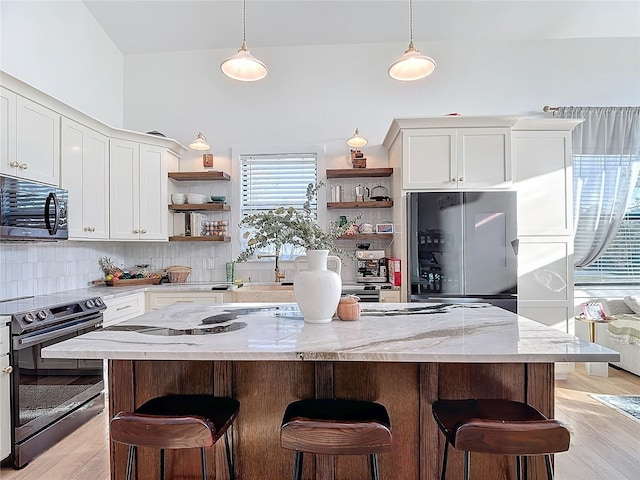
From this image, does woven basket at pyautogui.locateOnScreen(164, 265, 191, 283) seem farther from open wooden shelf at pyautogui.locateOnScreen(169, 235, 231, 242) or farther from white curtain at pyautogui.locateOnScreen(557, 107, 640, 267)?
white curtain at pyautogui.locateOnScreen(557, 107, 640, 267)

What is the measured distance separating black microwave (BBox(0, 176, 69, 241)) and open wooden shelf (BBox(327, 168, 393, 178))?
96.6 inches

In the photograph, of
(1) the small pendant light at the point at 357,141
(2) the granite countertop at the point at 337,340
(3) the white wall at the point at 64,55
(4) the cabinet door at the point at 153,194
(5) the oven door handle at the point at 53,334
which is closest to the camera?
(2) the granite countertop at the point at 337,340

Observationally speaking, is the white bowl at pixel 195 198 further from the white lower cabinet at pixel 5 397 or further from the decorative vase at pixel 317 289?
the decorative vase at pixel 317 289

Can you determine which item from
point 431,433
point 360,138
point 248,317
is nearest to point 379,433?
point 431,433

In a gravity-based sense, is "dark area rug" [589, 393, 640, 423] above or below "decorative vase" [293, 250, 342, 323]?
below

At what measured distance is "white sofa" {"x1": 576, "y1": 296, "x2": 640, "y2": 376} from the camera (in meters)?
3.78

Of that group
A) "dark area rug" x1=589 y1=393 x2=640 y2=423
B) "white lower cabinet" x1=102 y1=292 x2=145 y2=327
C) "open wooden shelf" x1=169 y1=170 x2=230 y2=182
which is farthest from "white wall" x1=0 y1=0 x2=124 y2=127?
"dark area rug" x1=589 y1=393 x2=640 y2=423

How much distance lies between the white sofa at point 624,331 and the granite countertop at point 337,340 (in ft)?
9.00

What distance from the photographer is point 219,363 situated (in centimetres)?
167

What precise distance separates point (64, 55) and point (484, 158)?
4.03 metres

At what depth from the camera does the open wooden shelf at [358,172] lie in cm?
415

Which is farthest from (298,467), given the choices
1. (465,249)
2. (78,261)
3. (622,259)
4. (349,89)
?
(622,259)

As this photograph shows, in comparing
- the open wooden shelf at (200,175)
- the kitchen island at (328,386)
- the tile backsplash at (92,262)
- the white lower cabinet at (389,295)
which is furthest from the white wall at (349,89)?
the kitchen island at (328,386)

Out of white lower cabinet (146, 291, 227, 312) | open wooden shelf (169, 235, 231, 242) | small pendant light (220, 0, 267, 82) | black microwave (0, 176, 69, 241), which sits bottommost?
white lower cabinet (146, 291, 227, 312)
